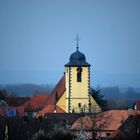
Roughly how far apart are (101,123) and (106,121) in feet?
1.51

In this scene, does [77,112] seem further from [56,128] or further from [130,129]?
[130,129]

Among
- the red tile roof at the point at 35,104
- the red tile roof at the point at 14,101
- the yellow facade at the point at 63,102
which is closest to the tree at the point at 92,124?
the yellow facade at the point at 63,102

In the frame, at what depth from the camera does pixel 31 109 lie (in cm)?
10688

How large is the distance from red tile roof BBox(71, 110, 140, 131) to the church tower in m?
9.54

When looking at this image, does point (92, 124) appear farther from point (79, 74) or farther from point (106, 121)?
point (79, 74)

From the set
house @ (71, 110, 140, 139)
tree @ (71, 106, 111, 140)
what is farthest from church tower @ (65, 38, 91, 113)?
house @ (71, 110, 140, 139)

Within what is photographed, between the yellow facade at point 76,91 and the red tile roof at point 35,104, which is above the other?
the red tile roof at point 35,104

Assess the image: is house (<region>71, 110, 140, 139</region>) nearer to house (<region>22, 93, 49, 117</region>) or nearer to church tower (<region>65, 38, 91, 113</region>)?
church tower (<region>65, 38, 91, 113</region>)

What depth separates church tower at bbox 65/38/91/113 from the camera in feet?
272

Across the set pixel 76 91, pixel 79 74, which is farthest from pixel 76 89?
pixel 79 74

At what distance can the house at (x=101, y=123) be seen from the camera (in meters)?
69.0

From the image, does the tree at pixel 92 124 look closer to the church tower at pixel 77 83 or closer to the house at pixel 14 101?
the church tower at pixel 77 83

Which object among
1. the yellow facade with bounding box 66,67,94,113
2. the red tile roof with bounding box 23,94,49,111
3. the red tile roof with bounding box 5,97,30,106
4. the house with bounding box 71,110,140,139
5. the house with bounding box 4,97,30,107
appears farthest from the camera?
the red tile roof with bounding box 5,97,30,106

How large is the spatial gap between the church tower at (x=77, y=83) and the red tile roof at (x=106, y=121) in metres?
9.54
